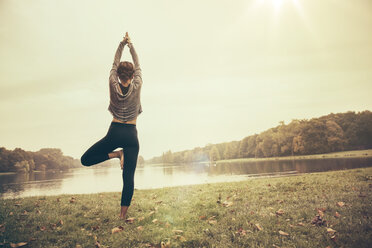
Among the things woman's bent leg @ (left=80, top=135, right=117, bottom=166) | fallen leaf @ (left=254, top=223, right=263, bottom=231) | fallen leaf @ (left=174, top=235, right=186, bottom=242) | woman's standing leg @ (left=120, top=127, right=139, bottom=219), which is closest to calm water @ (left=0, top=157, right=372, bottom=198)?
woman's standing leg @ (left=120, top=127, right=139, bottom=219)

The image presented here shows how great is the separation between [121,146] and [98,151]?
0.44 metres

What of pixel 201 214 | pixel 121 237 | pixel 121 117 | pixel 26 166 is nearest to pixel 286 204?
pixel 201 214

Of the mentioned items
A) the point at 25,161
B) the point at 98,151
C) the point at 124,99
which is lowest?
the point at 25,161

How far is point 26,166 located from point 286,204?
11883 cm

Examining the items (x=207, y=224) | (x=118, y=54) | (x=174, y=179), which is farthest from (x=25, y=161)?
(x=207, y=224)

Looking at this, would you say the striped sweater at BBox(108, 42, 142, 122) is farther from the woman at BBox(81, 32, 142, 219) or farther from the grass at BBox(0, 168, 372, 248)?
the grass at BBox(0, 168, 372, 248)

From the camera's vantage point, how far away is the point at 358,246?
2.91m

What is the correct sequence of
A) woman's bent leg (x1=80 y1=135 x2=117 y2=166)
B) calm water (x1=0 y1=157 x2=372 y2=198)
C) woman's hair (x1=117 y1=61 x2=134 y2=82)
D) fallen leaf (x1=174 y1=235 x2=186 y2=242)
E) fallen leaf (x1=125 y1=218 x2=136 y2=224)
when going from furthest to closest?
calm water (x1=0 y1=157 x2=372 y2=198), fallen leaf (x1=125 y1=218 x2=136 y2=224), woman's hair (x1=117 y1=61 x2=134 y2=82), woman's bent leg (x1=80 y1=135 x2=117 y2=166), fallen leaf (x1=174 y1=235 x2=186 y2=242)

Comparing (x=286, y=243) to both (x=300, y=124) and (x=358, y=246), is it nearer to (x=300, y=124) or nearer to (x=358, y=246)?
(x=358, y=246)

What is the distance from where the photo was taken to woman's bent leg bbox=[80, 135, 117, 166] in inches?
152

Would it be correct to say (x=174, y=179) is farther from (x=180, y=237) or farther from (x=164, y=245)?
(x=164, y=245)

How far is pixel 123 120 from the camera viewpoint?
3.85 meters

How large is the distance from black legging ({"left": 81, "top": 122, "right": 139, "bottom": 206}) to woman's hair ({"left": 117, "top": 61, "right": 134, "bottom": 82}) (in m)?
0.88

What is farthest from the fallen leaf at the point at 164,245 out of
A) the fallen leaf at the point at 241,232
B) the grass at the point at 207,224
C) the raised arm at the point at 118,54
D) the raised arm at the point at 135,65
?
the raised arm at the point at 118,54
